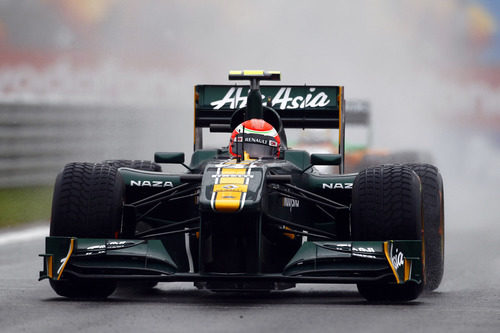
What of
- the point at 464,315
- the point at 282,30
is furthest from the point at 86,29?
the point at 464,315

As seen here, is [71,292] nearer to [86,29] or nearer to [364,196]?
[364,196]

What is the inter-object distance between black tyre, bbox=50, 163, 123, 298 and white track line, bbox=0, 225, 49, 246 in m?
6.73

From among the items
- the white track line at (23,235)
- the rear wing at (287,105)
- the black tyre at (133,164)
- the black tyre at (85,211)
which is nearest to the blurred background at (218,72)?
the white track line at (23,235)

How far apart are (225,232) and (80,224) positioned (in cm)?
132

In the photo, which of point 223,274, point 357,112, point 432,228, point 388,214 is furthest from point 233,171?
point 357,112

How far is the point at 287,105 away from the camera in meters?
15.1

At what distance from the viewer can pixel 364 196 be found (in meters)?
11.1

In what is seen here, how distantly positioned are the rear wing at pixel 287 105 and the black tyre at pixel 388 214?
374 centimetres

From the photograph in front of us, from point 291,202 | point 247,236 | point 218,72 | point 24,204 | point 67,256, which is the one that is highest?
point 218,72

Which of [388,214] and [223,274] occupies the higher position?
[388,214]

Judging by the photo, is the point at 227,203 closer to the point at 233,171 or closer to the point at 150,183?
the point at 233,171

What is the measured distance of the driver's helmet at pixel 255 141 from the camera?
13.1 meters

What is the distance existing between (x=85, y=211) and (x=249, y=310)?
6.05 ft

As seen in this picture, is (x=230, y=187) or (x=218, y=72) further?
(x=218, y=72)
